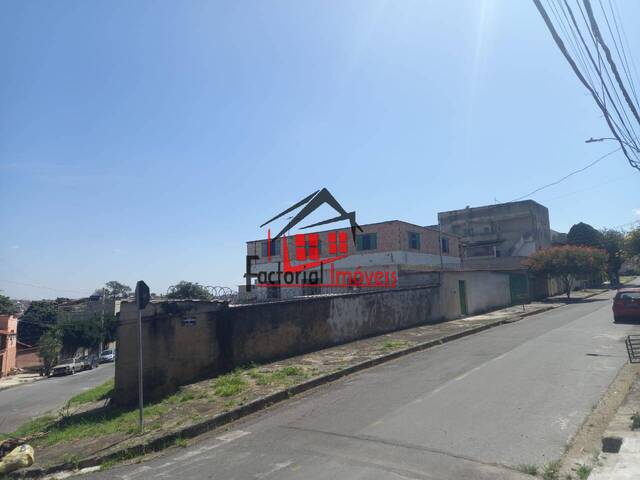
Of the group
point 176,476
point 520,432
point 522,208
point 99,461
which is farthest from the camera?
point 522,208

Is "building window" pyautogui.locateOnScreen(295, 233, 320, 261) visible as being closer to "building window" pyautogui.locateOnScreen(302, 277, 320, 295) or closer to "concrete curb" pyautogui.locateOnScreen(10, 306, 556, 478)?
"building window" pyautogui.locateOnScreen(302, 277, 320, 295)

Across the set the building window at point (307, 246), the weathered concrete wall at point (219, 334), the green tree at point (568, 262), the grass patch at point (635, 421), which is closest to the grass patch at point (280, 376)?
the weathered concrete wall at point (219, 334)

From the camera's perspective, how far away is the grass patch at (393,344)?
14.1m

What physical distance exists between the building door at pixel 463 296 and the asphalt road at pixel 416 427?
15197 mm

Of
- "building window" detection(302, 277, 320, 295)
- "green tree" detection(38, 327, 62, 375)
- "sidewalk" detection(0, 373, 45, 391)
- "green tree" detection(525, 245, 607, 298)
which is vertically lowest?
"sidewalk" detection(0, 373, 45, 391)

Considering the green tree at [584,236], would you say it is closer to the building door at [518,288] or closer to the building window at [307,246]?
the building door at [518,288]

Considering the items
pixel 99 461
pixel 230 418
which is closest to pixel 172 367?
pixel 230 418

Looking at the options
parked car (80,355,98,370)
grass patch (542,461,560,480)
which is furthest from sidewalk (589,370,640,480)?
parked car (80,355,98,370)

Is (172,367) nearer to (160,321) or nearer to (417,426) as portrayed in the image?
(160,321)

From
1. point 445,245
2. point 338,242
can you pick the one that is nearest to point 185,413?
point 338,242

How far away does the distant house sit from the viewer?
4331 centimetres

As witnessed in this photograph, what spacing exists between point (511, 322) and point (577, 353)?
11017 mm

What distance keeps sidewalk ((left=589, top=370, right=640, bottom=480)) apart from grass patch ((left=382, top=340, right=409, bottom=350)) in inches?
319

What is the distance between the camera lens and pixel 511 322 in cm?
2162
